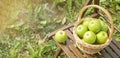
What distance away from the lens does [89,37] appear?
187 cm

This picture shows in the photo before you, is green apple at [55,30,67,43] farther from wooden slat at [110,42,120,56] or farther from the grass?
the grass

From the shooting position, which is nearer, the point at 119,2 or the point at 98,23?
the point at 98,23

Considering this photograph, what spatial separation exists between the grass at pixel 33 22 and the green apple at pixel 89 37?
95cm

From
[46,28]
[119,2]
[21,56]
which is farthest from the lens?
[119,2]

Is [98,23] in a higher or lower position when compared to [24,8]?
lower

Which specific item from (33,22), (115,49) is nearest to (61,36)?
(115,49)

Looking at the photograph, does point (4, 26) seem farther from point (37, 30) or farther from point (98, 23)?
point (98, 23)

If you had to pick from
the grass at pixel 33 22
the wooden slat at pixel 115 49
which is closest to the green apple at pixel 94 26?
the wooden slat at pixel 115 49

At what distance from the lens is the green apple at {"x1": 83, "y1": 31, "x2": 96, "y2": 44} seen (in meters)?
1.89

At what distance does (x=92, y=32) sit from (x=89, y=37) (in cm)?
7

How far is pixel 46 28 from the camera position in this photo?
3.03m

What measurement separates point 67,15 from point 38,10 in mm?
355

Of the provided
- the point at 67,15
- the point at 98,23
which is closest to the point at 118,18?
the point at 67,15

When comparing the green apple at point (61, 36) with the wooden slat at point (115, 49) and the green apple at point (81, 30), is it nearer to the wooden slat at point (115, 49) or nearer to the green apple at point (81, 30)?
the green apple at point (81, 30)
